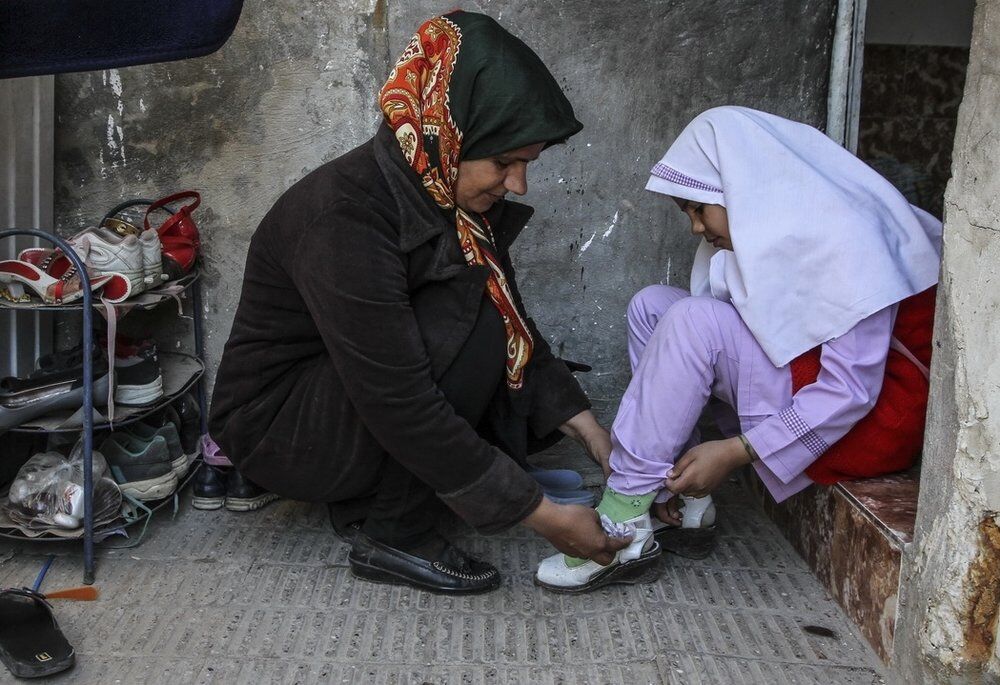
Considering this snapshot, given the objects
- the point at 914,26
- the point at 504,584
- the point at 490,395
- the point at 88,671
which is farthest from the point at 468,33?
the point at 914,26

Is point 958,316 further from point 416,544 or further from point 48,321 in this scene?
point 48,321

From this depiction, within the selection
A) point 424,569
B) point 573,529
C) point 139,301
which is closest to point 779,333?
point 573,529

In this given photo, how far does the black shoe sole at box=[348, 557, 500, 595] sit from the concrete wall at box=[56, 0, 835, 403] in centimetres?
102

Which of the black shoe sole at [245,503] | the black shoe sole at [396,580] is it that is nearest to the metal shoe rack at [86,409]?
the black shoe sole at [245,503]

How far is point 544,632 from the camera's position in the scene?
206 cm

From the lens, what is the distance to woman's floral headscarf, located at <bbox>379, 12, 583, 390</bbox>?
1878 mm

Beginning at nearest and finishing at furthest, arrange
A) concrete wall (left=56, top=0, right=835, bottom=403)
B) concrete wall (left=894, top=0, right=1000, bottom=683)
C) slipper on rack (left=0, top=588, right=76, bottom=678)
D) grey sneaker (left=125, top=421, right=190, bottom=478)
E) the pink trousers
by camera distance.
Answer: concrete wall (left=894, top=0, right=1000, bottom=683) < slipper on rack (left=0, top=588, right=76, bottom=678) < the pink trousers < grey sneaker (left=125, top=421, right=190, bottom=478) < concrete wall (left=56, top=0, right=835, bottom=403)

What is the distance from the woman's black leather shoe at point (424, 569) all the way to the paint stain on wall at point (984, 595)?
98 cm

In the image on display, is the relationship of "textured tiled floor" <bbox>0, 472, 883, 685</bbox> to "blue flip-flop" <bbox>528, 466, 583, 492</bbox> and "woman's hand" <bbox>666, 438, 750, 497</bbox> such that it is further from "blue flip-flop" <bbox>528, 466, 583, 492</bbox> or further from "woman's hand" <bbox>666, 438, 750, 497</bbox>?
"woman's hand" <bbox>666, 438, 750, 497</bbox>

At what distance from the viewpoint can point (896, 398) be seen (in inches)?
79.9

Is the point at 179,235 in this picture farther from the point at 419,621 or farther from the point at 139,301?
the point at 419,621

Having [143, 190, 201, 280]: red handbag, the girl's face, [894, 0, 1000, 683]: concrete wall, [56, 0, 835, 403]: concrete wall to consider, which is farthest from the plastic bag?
[894, 0, 1000, 683]: concrete wall

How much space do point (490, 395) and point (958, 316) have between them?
0.96 m

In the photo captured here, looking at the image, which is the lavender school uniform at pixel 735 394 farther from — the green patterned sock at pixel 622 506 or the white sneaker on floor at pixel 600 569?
the white sneaker on floor at pixel 600 569
